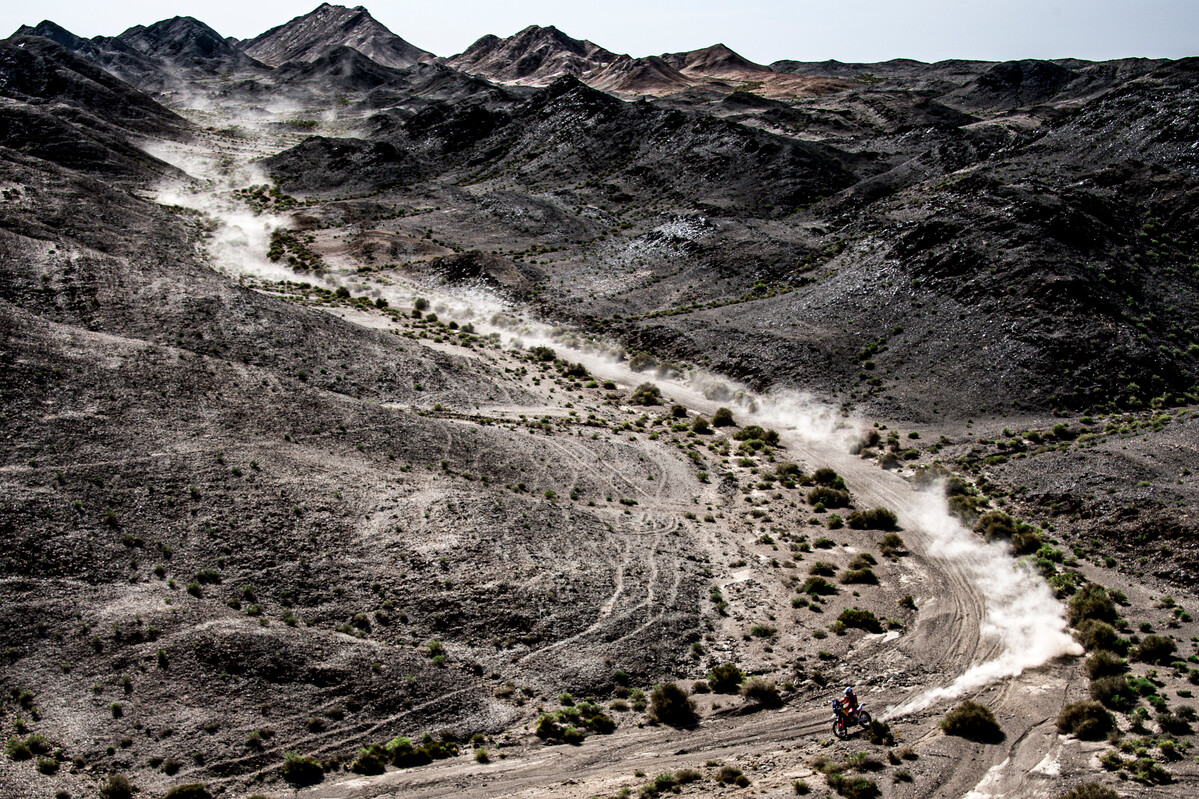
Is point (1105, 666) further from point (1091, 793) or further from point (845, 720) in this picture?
point (845, 720)

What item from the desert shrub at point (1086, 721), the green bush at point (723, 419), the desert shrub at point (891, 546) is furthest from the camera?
the green bush at point (723, 419)

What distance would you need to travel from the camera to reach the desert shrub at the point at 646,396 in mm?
60938

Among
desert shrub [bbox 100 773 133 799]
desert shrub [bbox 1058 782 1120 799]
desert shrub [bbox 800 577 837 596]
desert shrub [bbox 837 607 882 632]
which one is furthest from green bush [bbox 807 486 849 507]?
desert shrub [bbox 100 773 133 799]

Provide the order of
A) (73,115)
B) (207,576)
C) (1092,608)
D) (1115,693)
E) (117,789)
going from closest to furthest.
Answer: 1. (117,789)
2. (1115,693)
3. (207,576)
4. (1092,608)
5. (73,115)

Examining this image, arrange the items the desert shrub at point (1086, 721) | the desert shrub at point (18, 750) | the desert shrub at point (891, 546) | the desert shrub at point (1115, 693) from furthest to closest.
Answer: the desert shrub at point (891, 546)
the desert shrub at point (1115, 693)
the desert shrub at point (1086, 721)
the desert shrub at point (18, 750)

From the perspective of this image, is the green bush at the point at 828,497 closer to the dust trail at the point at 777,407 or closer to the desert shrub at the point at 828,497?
the desert shrub at the point at 828,497

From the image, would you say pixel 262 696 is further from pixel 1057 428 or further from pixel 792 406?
pixel 1057 428

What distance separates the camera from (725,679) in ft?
96.6

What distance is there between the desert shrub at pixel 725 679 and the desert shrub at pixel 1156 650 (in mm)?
15426

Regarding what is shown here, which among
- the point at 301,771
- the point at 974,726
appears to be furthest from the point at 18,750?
the point at 974,726

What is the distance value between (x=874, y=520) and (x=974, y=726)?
60.8 ft

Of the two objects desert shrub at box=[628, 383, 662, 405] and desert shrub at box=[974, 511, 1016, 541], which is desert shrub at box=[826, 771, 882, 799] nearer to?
desert shrub at box=[974, 511, 1016, 541]

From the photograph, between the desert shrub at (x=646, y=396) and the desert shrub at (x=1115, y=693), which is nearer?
the desert shrub at (x=1115, y=693)

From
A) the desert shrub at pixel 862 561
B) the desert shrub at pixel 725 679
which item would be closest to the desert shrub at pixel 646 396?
the desert shrub at pixel 862 561
